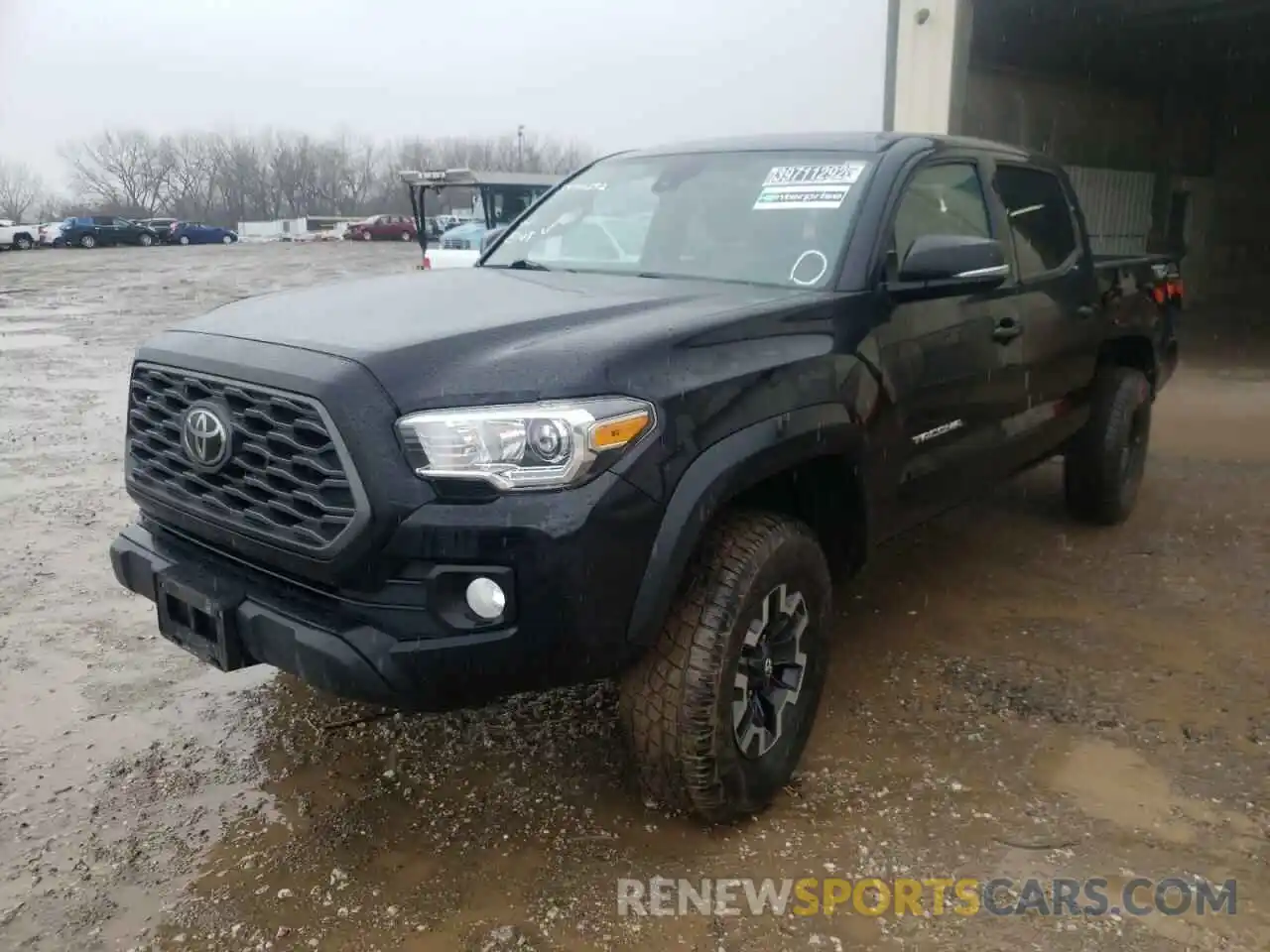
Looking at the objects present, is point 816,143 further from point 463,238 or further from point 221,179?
point 221,179

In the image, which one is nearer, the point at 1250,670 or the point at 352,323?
the point at 352,323

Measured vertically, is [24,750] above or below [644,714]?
below

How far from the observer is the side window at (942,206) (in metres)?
3.54

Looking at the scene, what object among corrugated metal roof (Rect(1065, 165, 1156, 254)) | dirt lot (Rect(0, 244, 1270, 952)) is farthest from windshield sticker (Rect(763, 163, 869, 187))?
corrugated metal roof (Rect(1065, 165, 1156, 254))

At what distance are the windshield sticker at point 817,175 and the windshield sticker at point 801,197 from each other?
28 mm

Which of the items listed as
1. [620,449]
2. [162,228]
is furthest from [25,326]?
[162,228]

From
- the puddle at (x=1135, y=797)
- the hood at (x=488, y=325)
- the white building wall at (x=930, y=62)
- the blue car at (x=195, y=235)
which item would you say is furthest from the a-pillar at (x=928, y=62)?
the blue car at (x=195, y=235)

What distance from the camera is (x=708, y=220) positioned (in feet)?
12.1

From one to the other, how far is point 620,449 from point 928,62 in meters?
8.78

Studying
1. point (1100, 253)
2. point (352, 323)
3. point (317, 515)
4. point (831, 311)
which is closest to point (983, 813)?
point (831, 311)

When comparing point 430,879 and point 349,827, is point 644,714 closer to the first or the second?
point 430,879

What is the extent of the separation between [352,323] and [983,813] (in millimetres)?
2225

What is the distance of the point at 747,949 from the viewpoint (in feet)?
8.12

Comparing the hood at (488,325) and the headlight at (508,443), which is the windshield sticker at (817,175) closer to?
the hood at (488,325)
